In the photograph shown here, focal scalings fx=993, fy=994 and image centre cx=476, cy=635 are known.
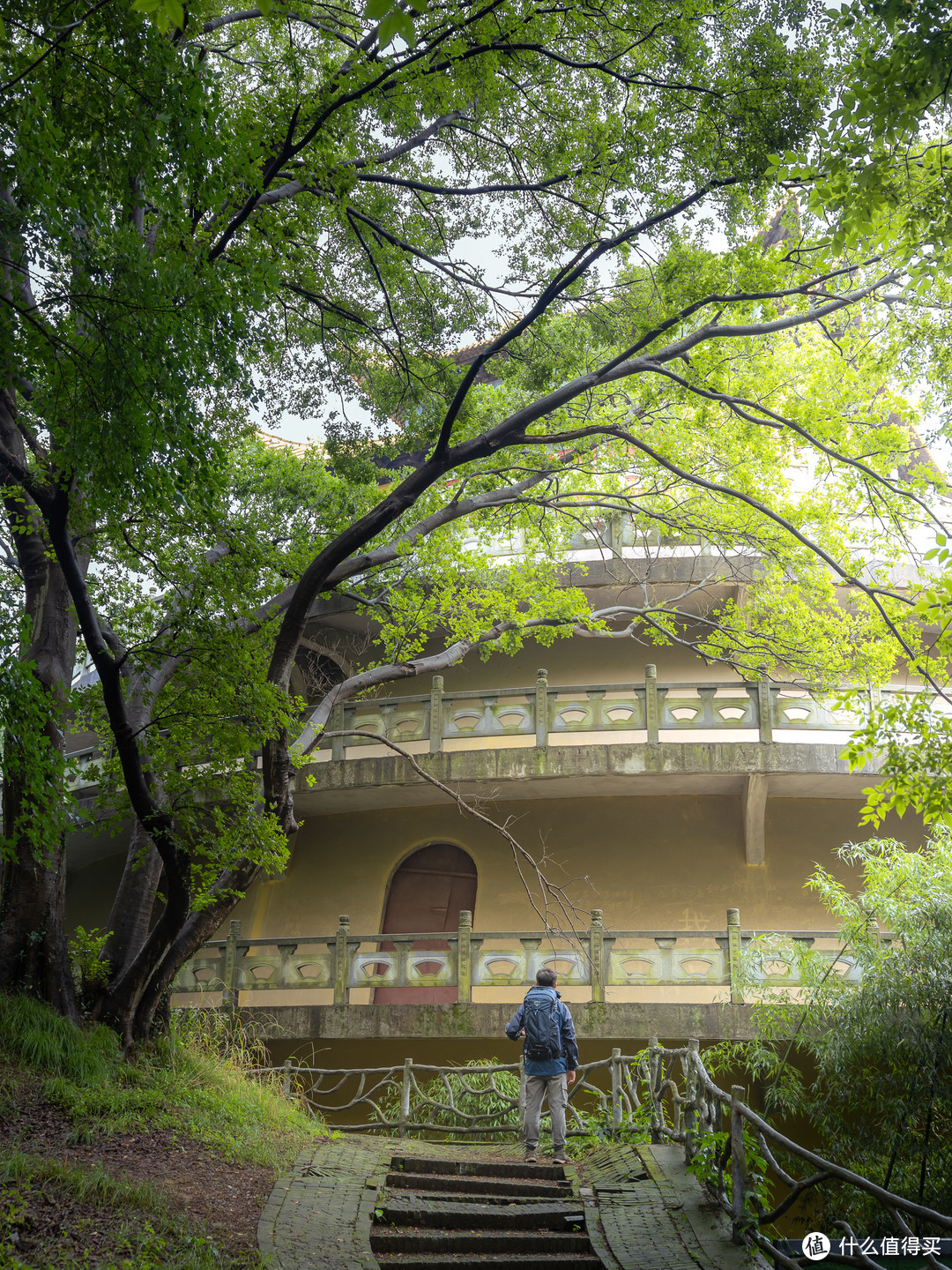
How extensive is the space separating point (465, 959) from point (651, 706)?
4.05 m

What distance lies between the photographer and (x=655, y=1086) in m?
9.15

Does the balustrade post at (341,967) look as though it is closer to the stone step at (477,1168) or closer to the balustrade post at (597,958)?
the balustrade post at (597,958)

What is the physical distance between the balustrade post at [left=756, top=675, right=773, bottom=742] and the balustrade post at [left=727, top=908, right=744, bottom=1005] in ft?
8.20

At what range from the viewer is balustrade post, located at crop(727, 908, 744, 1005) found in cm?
1106

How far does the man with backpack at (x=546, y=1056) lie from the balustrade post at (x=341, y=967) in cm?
372

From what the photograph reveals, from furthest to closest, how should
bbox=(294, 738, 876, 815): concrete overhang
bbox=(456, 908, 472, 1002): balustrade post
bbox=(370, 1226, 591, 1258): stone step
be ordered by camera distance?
1. bbox=(294, 738, 876, 815): concrete overhang
2. bbox=(456, 908, 472, 1002): balustrade post
3. bbox=(370, 1226, 591, 1258): stone step

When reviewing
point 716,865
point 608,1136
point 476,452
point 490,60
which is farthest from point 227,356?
point 716,865

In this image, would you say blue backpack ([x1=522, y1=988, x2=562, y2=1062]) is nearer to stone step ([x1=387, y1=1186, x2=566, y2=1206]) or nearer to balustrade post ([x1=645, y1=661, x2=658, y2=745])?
stone step ([x1=387, y1=1186, x2=566, y2=1206])

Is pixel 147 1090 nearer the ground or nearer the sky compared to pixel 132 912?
nearer the ground

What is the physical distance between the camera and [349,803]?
49.8 feet

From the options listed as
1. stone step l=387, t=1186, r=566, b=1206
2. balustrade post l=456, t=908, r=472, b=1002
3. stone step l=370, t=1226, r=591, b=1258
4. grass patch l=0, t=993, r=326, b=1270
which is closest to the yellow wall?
balustrade post l=456, t=908, r=472, b=1002

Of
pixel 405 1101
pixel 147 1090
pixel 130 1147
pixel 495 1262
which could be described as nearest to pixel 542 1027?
pixel 495 1262

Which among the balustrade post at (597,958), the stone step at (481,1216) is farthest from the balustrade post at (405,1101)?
the stone step at (481,1216)

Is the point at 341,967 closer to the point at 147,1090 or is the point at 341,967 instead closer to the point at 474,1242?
the point at 147,1090
